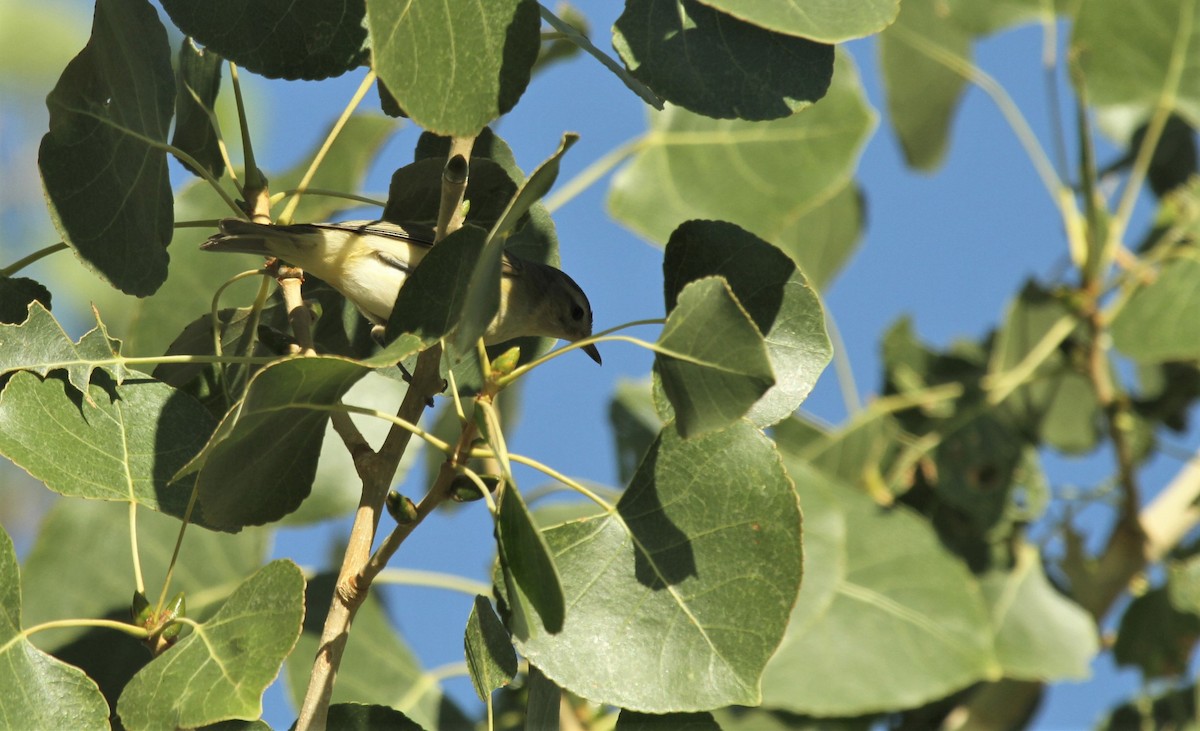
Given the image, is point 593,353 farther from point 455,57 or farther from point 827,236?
point 827,236

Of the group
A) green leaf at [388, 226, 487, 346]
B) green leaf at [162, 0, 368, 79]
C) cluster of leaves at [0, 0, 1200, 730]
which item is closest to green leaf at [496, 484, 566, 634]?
cluster of leaves at [0, 0, 1200, 730]

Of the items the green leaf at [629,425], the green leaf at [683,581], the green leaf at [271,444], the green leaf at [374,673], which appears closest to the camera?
A: the green leaf at [271,444]

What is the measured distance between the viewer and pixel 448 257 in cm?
153

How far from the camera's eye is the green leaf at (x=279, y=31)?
1.78 m

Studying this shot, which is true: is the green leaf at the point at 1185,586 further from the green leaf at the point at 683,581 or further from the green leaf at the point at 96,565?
the green leaf at the point at 96,565

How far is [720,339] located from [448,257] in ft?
1.18

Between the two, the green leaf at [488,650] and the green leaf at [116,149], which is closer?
the green leaf at [488,650]

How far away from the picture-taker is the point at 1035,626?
362 cm

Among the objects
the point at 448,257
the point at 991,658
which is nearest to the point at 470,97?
the point at 448,257

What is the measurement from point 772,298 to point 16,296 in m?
1.15

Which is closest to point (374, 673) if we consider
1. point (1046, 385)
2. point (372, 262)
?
point (372, 262)

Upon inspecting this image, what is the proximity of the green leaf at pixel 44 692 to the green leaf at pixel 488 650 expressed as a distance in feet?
1.58

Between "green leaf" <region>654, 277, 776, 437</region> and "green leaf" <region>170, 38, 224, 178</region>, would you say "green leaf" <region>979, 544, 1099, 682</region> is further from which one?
"green leaf" <region>170, 38, 224, 178</region>

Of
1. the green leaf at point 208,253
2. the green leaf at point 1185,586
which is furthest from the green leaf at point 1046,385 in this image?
the green leaf at point 208,253
